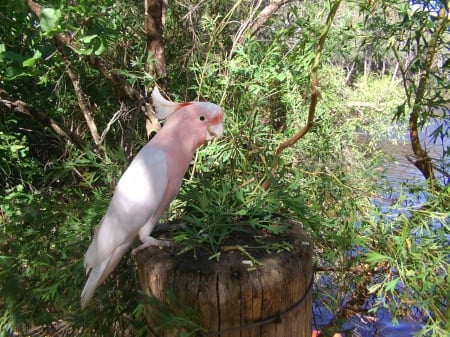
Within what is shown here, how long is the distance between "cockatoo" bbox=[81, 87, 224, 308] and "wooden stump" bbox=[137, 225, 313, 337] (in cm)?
14

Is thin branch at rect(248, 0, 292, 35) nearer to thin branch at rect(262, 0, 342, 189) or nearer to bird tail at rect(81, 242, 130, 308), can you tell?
thin branch at rect(262, 0, 342, 189)

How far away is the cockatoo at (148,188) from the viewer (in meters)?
1.19

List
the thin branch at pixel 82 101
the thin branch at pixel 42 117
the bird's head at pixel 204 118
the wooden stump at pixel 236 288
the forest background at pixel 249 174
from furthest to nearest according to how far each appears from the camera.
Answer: the thin branch at pixel 42 117, the thin branch at pixel 82 101, the forest background at pixel 249 174, the bird's head at pixel 204 118, the wooden stump at pixel 236 288

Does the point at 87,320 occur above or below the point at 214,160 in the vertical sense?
below

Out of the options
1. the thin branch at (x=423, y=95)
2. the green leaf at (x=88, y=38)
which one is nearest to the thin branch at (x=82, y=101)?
the green leaf at (x=88, y=38)

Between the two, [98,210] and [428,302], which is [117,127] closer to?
[98,210]

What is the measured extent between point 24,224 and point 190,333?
1.28m

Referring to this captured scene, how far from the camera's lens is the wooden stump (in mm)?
951

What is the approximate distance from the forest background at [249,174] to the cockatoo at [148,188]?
11 cm

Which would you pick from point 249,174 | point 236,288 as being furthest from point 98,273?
point 249,174

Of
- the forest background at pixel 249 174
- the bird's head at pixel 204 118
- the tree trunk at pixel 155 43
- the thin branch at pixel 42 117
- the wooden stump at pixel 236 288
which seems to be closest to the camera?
the wooden stump at pixel 236 288

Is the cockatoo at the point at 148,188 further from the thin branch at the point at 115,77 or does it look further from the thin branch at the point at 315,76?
the thin branch at the point at 115,77

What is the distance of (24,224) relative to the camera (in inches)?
72.3

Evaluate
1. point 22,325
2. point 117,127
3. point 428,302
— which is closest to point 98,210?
point 22,325
